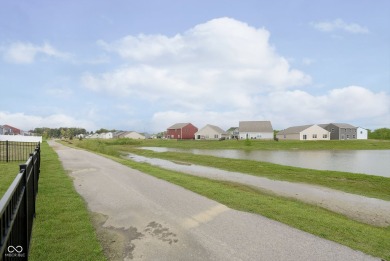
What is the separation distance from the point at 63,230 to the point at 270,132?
3620 inches

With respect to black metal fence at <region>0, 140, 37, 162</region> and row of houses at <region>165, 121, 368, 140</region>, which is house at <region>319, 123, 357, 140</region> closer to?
row of houses at <region>165, 121, 368, 140</region>

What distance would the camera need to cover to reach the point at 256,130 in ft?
309

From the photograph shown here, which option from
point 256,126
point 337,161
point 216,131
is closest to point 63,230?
point 337,161

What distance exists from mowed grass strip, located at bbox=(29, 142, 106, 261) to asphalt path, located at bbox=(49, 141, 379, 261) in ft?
1.01

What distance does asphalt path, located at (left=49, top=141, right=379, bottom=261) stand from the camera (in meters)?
Result: 5.30

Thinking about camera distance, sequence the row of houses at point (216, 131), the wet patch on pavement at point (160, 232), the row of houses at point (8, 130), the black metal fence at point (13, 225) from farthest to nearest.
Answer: the row of houses at point (216, 131) < the row of houses at point (8, 130) < the wet patch on pavement at point (160, 232) < the black metal fence at point (13, 225)

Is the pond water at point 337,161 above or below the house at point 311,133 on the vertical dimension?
below

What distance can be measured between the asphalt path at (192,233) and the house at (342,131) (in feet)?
333

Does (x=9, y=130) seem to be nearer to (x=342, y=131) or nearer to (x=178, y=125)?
(x=178, y=125)

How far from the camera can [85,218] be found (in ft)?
23.3

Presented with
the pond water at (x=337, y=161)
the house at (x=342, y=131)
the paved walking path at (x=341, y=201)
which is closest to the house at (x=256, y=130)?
the house at (x=342, y=131)

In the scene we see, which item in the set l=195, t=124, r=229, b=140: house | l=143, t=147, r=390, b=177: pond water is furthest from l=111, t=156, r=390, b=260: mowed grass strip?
l=195, t=124, r=229, b=140: house

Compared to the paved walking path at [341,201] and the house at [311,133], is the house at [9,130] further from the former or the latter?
the paved walking path at [341,201]

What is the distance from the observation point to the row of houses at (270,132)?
298 ft
